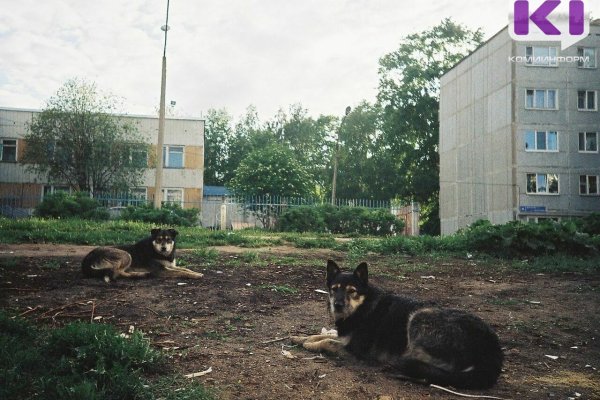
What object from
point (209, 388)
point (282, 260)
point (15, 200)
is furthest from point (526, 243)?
point (15, 200)

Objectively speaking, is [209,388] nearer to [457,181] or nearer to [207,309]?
[207,309]

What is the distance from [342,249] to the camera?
14.2m

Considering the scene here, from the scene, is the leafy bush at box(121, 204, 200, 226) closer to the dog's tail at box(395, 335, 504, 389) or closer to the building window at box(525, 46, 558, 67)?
the dog's tail at box(395, 335, 504, 389)

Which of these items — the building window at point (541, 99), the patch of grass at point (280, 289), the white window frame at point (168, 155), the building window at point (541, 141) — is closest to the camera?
the patch of grass at point (280, 289)

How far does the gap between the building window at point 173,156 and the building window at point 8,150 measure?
1118 centimetres

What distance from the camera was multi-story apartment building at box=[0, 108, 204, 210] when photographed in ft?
119

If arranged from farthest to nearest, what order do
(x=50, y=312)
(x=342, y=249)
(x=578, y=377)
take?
(x=342, y=249) < (x=50, y=312) < (x=578, y=377)

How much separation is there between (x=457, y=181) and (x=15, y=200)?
33.0m

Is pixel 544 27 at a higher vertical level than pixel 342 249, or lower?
higher

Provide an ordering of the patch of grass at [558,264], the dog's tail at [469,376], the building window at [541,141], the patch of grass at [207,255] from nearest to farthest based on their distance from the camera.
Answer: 1. the dog's tail at [469,376]
2. the patch of grass at [558,264]
3. the patch of grass at [207,255]
4. the building window at [541,141]

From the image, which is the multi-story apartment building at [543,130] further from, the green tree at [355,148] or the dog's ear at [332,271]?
the dog's ear at [332,271]

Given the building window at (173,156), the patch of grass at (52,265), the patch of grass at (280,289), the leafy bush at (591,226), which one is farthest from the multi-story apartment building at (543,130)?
the patch of grass at (52,265)

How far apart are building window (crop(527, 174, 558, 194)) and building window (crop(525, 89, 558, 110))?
4921 mm

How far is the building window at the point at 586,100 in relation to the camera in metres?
35.0
